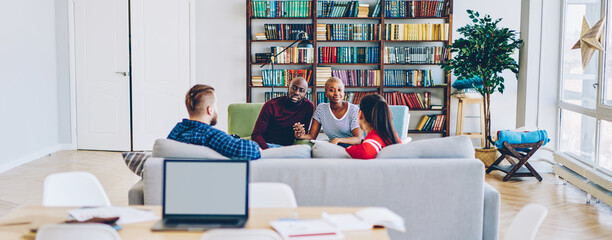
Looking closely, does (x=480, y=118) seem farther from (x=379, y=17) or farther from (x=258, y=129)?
(x=258, y=129)

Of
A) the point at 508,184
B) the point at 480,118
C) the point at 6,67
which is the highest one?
the point at 6,67

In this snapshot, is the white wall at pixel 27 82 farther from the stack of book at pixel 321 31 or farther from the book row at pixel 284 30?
the stack of book at pixel 321 31

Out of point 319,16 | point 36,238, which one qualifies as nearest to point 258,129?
point 319,16

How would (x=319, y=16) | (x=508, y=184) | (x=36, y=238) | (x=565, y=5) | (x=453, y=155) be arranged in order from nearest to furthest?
1. (x=36, y=238)
2. (x=453, y=155)
3. (x=508, y=184)
4. (x=565, y=5)
5. (x=319, y=16)

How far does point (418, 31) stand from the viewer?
25.7 ft

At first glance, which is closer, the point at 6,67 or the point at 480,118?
the point at 6,67

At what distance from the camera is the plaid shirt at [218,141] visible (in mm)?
3166

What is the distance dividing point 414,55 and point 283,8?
177 centimetres

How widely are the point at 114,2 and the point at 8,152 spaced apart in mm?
2342

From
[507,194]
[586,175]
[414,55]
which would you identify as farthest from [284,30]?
[586,175]

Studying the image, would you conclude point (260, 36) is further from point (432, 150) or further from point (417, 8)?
point (432, 150)

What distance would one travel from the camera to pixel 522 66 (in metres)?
6.71

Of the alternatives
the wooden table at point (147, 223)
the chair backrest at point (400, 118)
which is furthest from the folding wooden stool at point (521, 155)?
the wooden table at point (147, 223)

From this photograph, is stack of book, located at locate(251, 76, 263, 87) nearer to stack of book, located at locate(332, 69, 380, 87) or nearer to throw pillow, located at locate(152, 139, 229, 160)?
stack of book, located at locate(332, 69, 380, 87)
